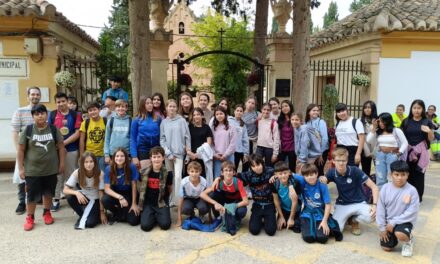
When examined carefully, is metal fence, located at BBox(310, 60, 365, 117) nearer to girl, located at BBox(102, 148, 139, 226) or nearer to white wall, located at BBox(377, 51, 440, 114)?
white wall, located at BBox(377, 51, 440, 114)

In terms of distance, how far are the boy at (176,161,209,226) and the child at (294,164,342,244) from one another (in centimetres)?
120

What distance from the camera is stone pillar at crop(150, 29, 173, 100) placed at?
8.46m

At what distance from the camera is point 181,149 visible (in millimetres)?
5250

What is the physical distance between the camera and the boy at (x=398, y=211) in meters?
3.90

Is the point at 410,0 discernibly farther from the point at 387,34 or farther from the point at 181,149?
the point at 181,149

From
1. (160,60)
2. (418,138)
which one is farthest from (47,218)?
(418,138)

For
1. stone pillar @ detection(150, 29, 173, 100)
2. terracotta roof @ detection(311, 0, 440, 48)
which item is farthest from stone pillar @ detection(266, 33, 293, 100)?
stone pillar @ detection(150, 29, 173, 100)

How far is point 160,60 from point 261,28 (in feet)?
12.6

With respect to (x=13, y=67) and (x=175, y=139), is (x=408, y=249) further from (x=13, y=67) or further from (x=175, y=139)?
(x=13, y=67)

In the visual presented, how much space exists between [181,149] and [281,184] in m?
1.47

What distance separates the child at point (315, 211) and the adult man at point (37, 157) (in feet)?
10.0

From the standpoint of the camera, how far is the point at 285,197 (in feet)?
15.2

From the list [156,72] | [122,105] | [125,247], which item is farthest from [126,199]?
[156,72]

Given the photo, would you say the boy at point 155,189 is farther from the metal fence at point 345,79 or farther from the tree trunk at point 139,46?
the metal fence at point 345,79
